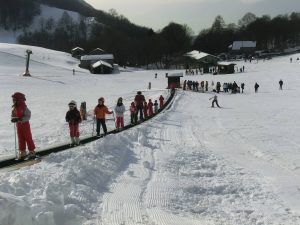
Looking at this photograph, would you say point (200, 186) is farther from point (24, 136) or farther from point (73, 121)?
point (73, 121)

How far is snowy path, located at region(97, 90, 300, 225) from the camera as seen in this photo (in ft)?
25.1

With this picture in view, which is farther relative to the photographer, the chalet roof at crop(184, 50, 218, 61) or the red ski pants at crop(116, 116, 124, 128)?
the chalet roof at crop(184, 50, 218, 61)

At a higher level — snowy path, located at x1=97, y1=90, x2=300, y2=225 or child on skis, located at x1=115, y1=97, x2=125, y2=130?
child on skis, located at x1=115, y1=97, x2=125, y2=130

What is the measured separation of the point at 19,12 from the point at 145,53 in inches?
3072

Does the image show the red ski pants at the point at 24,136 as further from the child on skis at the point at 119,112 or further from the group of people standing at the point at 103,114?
the child on skis at the point at 119,112

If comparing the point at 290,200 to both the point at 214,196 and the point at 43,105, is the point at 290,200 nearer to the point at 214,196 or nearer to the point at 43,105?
the point at 214,196

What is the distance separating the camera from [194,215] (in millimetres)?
7812

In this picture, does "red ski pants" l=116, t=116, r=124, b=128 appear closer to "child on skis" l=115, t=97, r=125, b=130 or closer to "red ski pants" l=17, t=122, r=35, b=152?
"child on skis" l=115, t=97, r=125, b=130

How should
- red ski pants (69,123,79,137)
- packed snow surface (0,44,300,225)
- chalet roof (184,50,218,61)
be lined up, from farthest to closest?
chalet roof (184,50,218,61), red ski pants (69,123,79,137), packed snow surface (0,44,300,225)

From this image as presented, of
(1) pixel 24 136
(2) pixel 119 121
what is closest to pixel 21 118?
(1) pixel 24 136

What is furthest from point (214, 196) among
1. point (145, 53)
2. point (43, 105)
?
point (145, 53)

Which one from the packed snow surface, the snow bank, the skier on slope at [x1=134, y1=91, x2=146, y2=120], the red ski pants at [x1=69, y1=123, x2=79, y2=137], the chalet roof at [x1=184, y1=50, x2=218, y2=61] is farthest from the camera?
the chalet roof at [x1=184, y1=50, x2=218, y2=61]

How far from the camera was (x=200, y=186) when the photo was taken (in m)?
9.67

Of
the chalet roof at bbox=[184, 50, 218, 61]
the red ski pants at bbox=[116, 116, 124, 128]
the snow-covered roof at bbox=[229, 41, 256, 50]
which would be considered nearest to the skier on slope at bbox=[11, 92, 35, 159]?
the red ski pants at bbox=[116, 116, 124, 128]
